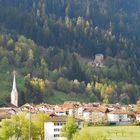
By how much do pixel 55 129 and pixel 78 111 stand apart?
58.4 meters

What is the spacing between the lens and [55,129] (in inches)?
4149

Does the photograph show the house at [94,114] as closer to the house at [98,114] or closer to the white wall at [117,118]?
the house at [98,114]

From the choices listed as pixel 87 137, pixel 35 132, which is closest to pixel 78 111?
pixel 35 132

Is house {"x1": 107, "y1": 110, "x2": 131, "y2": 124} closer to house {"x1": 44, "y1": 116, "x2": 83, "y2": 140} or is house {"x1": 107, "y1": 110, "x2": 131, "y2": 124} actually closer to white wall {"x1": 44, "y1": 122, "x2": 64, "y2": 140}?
house {"x1": 44, "y1": 116, "x2": 83, "y2": 140}

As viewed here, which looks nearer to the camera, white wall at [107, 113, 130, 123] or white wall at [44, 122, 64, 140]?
white wall at [44, 122, 64, 140]

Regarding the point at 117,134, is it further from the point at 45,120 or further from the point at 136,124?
the point at 136,124

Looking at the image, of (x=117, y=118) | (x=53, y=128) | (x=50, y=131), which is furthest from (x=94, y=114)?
(x=50, y=131)

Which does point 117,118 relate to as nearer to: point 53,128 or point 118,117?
point 118,117

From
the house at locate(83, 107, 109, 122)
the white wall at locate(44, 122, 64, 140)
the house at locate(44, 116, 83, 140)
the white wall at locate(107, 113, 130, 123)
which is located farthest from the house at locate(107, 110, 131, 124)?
the white wall at locate(44, 122, 64, 140)

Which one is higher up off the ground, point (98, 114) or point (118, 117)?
point (98, 114)

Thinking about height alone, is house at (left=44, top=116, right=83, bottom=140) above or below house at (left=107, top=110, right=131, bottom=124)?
below

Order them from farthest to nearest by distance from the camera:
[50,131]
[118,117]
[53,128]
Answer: [118,117] < [53,128] < [50,131]

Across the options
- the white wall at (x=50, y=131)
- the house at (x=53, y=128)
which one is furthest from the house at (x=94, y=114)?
the white wall at (x=50, y=131)

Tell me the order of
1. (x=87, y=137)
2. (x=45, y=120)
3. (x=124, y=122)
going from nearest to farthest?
(x=87, y=137), (x=45, y=120), (x=124, y=122)
